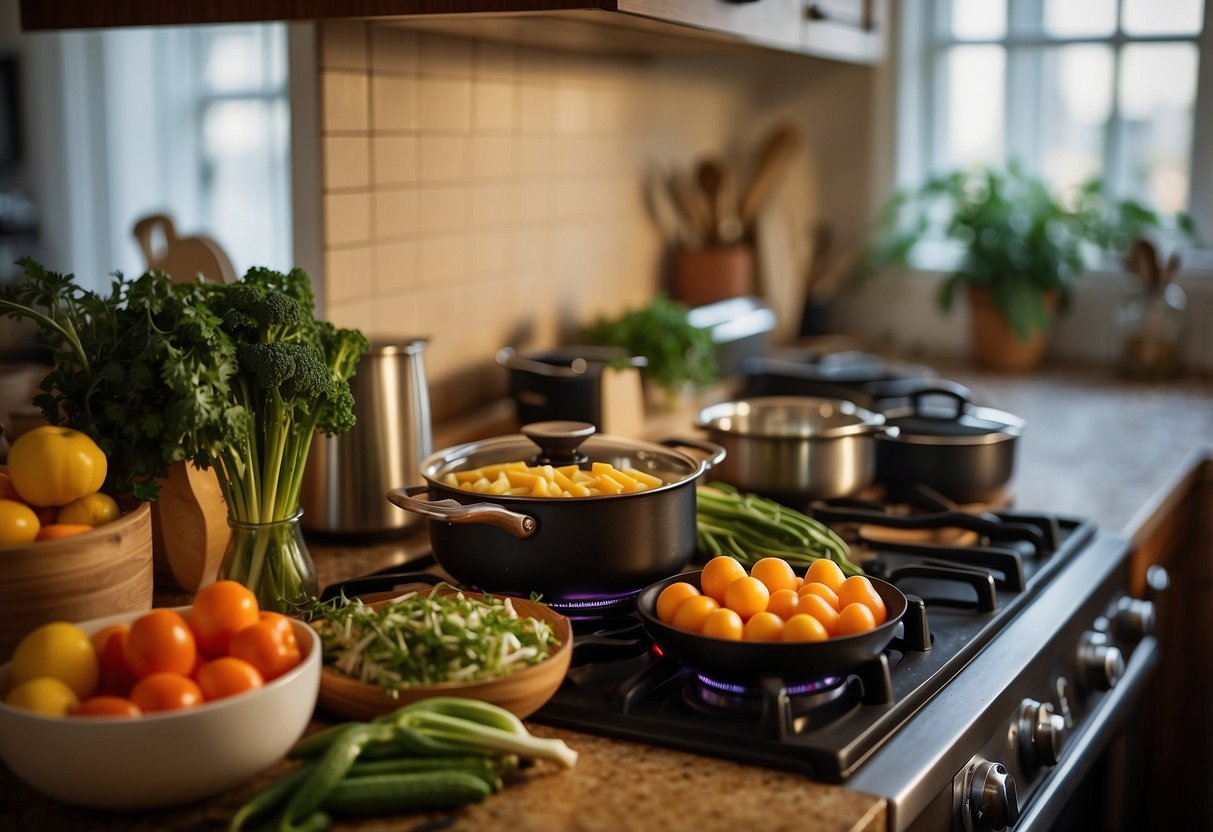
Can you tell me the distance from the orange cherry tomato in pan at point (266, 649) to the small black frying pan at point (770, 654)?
1.00 ft

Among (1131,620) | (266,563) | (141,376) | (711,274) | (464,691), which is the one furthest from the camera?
(711,274)

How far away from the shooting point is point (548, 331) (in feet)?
7.83

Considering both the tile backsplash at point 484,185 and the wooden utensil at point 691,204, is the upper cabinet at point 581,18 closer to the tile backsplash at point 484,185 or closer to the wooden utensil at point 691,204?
the tile backsplash at point 484,185

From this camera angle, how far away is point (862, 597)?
43.1 inches

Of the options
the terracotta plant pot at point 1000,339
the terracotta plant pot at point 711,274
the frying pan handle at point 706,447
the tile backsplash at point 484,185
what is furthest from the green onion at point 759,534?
the terracotta plant pot at point 1000,339

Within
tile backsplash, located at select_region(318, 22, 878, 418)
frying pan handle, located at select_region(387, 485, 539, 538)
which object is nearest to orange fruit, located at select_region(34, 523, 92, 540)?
frying pan handle, located at select_region(387, 485, 539, 538)

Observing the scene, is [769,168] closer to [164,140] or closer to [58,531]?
[164,140]

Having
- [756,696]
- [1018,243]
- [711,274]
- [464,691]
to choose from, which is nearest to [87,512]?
[464,691]

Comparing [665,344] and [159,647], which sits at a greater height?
[665,344]

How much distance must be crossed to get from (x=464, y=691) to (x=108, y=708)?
26 centimetres

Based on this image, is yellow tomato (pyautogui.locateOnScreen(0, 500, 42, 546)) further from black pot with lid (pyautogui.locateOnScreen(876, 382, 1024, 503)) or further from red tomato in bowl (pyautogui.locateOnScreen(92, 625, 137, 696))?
black pot with lid (pyautogui.locateOnScreen(876, 382, 1024, 503))

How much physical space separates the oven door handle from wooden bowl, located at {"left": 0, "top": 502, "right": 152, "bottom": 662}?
0.86 m

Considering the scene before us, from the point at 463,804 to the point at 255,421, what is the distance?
440 millimetres

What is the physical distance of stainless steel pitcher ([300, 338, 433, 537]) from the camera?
1.53 meters
